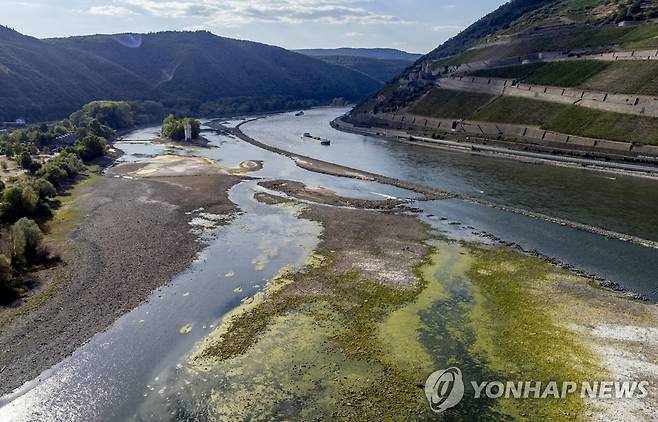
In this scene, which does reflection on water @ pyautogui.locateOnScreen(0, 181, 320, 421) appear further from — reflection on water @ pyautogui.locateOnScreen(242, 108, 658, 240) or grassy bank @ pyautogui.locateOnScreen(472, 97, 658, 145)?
grassy bank @ pyautogui.locateOnScreen(472, 97, 658, 145)

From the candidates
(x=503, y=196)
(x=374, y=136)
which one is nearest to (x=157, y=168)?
(x=503, y=196)

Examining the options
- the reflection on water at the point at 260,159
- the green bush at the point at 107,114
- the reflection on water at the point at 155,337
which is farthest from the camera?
the green bush at the point at 107,114

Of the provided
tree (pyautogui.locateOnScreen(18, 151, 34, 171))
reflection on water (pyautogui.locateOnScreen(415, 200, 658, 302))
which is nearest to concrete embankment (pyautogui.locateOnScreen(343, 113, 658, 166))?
reflection on water (pyautogui.locateOnScreen(415, 200, 658, 302))

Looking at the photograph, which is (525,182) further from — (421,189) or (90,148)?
(90,148)

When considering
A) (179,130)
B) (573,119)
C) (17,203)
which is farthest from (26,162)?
(573,119)

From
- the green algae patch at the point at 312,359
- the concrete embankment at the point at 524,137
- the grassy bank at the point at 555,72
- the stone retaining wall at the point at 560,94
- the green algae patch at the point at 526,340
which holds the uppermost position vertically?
the grassy bank at the point at 555,72

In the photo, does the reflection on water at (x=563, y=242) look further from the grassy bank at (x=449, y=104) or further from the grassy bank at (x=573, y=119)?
the grassy bank at (x=449, y=104)

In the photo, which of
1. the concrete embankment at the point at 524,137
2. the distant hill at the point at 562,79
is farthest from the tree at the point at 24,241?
the distant hill at the point at 562,79
